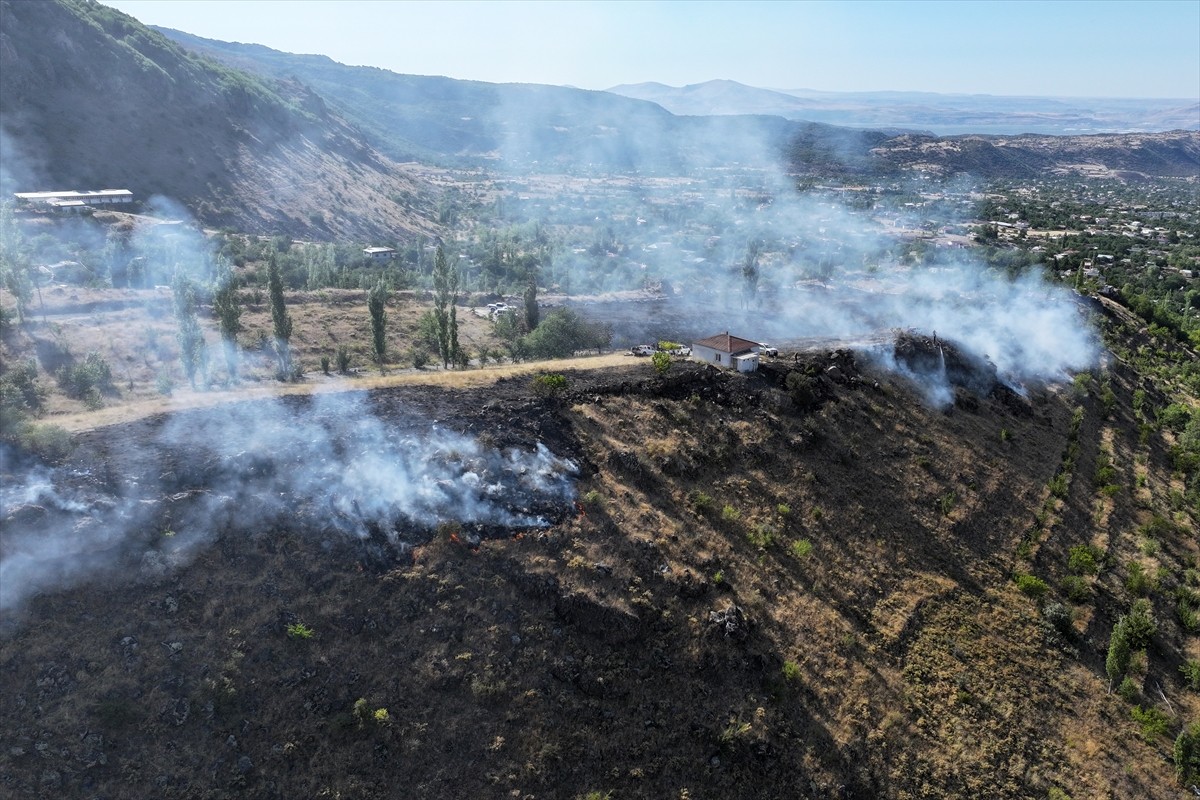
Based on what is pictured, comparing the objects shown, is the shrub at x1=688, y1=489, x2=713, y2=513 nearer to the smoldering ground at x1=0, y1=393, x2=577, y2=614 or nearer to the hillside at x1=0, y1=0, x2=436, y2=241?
the smoldering ground at x1=0, y1=393, x2=577, y2=614

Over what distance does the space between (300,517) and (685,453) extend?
15.7m

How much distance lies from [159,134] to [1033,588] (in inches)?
4034

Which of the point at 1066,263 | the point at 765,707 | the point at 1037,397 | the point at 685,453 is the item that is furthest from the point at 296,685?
the point at 1066,263

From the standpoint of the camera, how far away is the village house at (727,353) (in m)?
38.4

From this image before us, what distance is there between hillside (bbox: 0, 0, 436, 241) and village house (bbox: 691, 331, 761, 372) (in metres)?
67.0

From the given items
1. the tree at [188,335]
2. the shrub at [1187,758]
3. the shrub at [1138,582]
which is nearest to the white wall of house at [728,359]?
the shrub at [1138,582]

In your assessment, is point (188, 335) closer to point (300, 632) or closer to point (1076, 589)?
point (300, 632)

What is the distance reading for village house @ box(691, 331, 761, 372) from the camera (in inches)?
1511

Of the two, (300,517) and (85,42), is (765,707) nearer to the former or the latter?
(300,517)

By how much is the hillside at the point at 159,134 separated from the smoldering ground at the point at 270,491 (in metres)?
63.7

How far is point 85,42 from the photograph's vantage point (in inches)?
3467

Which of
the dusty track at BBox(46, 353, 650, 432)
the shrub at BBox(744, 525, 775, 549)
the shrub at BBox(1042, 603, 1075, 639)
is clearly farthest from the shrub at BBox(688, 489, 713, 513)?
the shrub at BBox(1042, 603, 1075, 639)

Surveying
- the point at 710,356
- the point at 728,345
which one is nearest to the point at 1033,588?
the point at 728,345

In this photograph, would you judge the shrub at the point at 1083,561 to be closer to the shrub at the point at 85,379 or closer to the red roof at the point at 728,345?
the red roof at the point at 728,345
